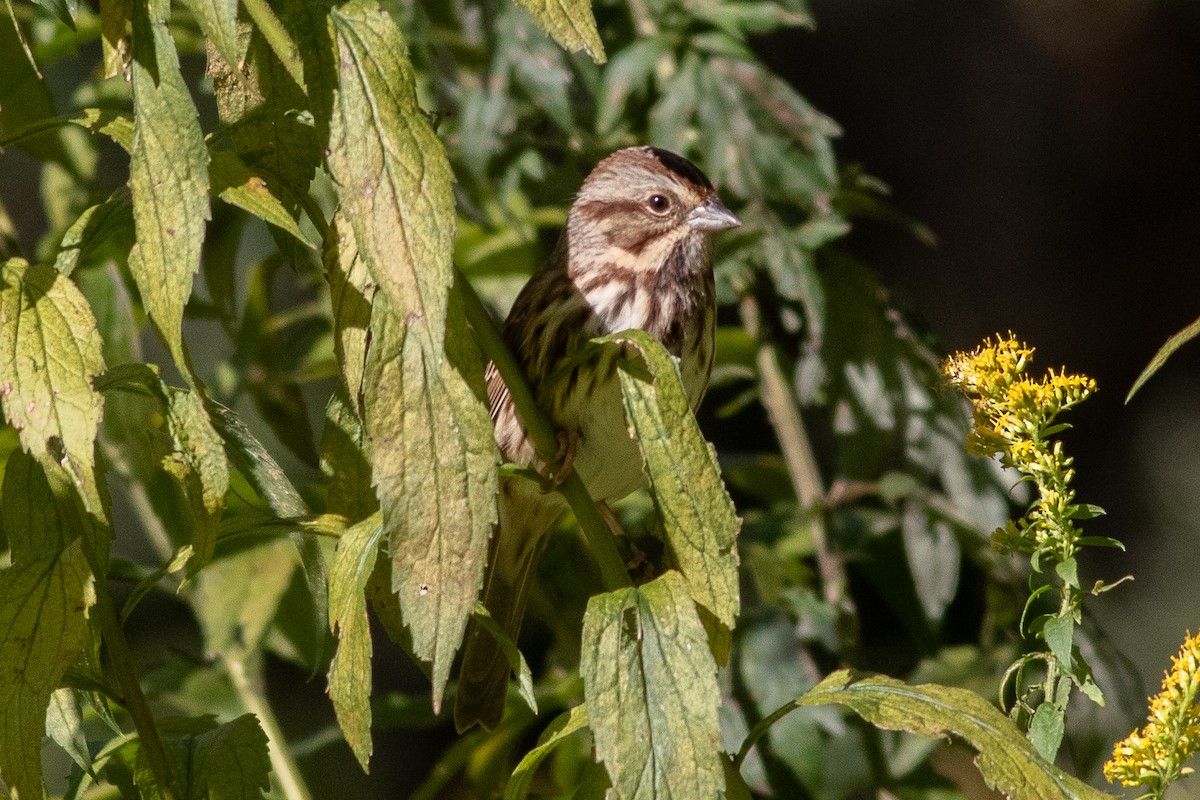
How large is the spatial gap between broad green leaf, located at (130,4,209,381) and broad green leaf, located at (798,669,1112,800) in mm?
745

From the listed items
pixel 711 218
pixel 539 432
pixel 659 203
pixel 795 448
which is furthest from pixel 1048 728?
pixel 795 448

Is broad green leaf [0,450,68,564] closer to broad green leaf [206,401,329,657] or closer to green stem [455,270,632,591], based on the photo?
broad green leaf [206,401,329,657]

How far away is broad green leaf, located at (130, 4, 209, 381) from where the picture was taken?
4.62 ft

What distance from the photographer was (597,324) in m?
2.84

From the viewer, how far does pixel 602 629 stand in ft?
4.82

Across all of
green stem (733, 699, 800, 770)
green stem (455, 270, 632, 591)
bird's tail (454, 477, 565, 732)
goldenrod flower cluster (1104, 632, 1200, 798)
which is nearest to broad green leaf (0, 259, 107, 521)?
green stem (455, 270, 632, 591)

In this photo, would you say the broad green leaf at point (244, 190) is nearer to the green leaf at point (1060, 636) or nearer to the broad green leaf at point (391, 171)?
the broad green leaf at point (391, 171)

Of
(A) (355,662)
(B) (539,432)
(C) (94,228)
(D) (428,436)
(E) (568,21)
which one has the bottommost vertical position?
(A) (355,662)

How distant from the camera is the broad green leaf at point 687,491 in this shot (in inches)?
58.2

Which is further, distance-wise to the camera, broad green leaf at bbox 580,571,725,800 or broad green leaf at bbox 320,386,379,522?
broad green leaf at bbox 320,386,379,522

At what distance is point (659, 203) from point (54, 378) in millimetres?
1825

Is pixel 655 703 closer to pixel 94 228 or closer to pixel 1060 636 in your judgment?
pixel 1060 636

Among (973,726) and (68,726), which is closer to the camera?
(973,726)

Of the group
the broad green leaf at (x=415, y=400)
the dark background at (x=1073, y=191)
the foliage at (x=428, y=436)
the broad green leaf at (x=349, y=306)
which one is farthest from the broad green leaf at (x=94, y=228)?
the dark background at (x=1073, y=191)
